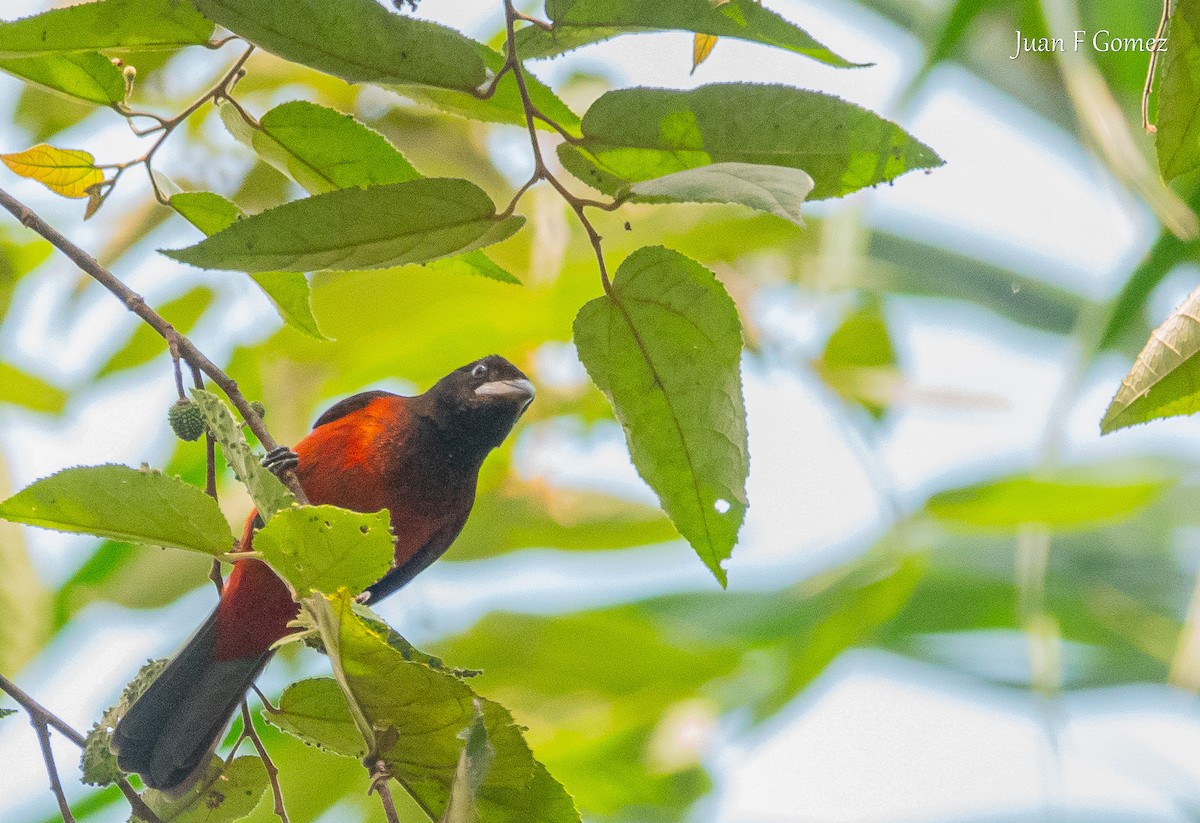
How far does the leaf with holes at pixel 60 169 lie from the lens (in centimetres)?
182

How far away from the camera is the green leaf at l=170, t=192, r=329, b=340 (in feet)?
5.99

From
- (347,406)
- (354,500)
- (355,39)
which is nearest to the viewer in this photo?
(355,39)

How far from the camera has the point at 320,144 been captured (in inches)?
67.4

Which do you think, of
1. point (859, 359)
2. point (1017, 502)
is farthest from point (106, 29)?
point (1017, 502)

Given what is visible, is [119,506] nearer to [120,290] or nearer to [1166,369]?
[120,290]

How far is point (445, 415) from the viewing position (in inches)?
128

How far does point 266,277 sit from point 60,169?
1.20 feet

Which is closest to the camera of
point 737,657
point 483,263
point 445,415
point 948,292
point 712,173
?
point 712,173

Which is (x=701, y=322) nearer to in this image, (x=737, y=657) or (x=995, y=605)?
(x=737, y=657)

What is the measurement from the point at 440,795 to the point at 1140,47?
3006 mm

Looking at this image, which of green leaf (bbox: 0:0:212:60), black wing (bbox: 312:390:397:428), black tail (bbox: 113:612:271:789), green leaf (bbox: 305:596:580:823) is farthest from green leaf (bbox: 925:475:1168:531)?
green leaf (bbox: 0:0:212:60)

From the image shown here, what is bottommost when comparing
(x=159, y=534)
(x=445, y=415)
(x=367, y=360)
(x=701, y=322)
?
(x=159, y=534)

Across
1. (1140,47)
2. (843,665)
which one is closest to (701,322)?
(1140,47)

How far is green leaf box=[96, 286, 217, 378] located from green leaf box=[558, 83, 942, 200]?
2613mm
